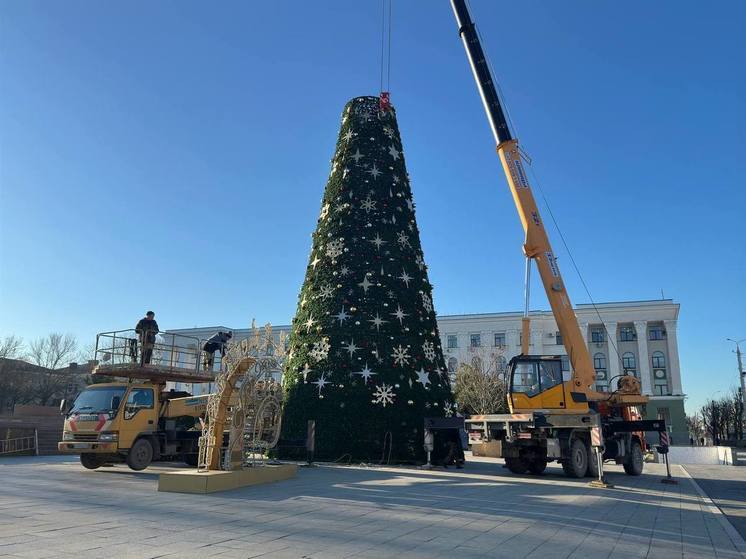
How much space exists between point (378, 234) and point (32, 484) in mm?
12136

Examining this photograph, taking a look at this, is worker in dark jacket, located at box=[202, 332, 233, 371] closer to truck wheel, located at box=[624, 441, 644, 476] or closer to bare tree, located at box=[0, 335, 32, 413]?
truck wheel, located at box=[624, 441, 644, 476]

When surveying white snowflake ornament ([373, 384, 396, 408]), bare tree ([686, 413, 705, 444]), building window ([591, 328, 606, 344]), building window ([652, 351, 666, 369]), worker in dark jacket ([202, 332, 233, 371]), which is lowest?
bare tree ([686, 413, 705, 444])

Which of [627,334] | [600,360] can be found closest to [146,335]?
[600,360]

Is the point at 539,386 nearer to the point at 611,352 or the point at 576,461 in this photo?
the point at 576,461

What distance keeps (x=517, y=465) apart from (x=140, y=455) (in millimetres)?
11077

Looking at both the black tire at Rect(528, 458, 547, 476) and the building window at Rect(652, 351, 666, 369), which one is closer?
the black tire at Rect(528, 458, 547, 476)

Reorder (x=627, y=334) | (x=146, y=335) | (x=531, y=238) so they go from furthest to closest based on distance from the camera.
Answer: (x=627, y=334) → (x=531, y=238) → (x=146, y=335)

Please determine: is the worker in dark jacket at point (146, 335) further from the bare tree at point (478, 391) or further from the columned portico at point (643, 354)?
the columned portico at point (643, 354)

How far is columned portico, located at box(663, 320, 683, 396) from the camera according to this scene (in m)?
70.2

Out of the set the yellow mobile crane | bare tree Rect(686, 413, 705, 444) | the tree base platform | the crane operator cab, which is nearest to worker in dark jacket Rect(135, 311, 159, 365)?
the tree base platform

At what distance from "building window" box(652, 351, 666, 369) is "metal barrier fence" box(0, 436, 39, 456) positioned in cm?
7027

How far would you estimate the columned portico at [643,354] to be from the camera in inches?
2827

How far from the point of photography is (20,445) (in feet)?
72.2

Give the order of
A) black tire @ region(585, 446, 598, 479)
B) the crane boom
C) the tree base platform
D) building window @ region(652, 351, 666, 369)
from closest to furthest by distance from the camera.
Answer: the tree base platform, black tire @ region(585, 446, 598, 479), the crane boom, building window @ region(652, 351, 666, 369)
